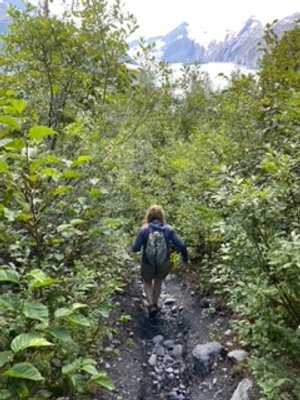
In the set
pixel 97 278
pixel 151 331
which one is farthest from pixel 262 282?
pixel 151 331

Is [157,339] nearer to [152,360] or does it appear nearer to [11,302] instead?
[152,360]

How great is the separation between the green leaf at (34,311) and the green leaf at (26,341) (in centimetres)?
15

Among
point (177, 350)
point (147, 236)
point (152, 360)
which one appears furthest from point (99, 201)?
point (177, 350)

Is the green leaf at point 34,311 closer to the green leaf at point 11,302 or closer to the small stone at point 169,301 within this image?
the green leaf at point 11,302

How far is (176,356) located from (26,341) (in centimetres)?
430

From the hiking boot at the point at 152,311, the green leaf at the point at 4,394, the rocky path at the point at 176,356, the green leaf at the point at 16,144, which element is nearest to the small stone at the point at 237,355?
the rocky path at the point at 176,356

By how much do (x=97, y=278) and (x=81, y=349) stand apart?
4.13 feet

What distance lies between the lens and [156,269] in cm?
871

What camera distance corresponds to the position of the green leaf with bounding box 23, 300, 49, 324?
3.57 meters

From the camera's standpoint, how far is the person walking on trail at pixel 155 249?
8.59m

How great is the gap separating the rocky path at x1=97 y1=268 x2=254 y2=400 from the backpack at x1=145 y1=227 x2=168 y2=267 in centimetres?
105

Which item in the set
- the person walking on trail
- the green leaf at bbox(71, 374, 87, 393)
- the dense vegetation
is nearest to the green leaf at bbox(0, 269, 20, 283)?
the dense vegetation

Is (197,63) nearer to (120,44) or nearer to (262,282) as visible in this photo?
(120,44)

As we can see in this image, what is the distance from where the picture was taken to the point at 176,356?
7348 mm
